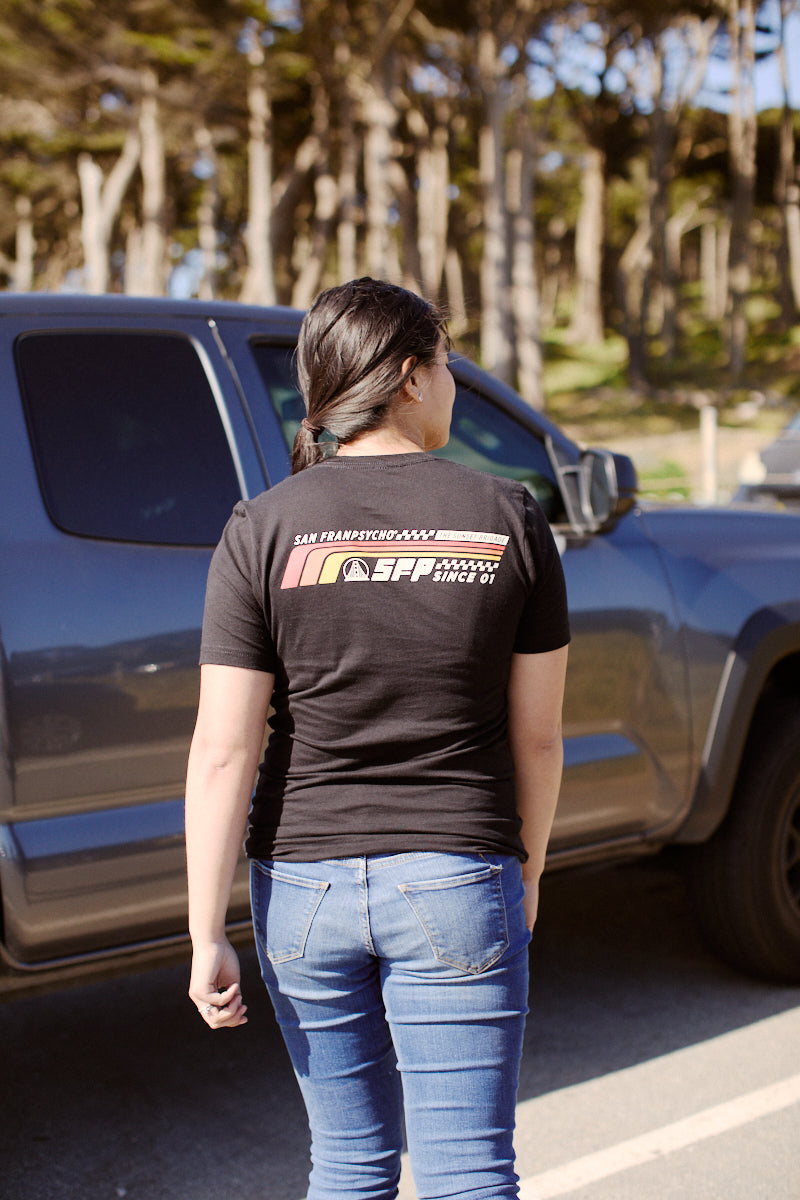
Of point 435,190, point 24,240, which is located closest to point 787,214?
point 435,190

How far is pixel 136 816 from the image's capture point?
289 centimetres

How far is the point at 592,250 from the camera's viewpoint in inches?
1582

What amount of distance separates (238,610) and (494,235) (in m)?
24.2

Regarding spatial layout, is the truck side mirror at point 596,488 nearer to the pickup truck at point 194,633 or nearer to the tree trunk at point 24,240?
the pickup truck at point 194,633

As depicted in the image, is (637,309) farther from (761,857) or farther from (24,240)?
(761,857)

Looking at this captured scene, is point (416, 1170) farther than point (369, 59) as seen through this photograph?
No

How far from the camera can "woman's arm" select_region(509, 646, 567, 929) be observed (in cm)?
194

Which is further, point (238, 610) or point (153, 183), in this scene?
point (153, 183)

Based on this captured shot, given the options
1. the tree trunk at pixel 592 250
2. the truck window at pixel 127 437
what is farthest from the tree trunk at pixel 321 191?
the truck window at pixel 127 437

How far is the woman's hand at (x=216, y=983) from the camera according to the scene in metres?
1.90

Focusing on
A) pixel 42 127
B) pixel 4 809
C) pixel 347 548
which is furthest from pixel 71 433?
pixel 42 127

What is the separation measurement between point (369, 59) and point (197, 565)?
2262 centimetres

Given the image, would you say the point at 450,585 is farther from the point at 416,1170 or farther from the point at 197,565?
the point at 197,565

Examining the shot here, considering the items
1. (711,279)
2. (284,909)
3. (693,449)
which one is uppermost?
(711,279)
